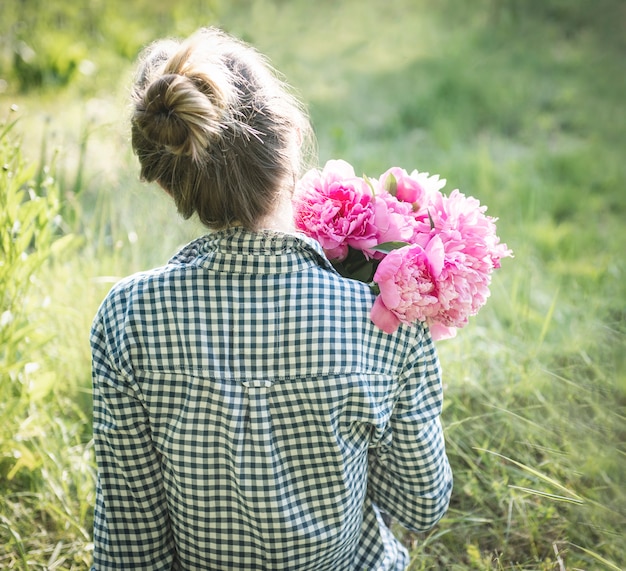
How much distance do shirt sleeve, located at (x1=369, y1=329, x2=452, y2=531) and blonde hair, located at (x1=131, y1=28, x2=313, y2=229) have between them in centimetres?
34

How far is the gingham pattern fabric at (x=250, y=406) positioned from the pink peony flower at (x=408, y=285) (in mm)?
31

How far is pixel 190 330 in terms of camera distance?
3.40ft

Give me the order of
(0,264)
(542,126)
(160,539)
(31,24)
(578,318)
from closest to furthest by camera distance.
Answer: (160,539), (0,264), (578,318), (542,126), (31,24)

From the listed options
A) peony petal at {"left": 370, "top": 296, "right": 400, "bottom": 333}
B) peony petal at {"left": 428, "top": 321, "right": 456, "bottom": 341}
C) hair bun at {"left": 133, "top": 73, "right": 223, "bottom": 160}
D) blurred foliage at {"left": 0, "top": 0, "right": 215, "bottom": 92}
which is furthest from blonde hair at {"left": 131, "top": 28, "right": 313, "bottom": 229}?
blurred foliage at {"left": 0, "top": 0, "right": 215, "bottom": 92}

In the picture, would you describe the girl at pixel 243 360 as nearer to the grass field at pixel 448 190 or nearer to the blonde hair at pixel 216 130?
the blonde hair at pixel 216 130

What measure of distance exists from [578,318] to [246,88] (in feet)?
5.03

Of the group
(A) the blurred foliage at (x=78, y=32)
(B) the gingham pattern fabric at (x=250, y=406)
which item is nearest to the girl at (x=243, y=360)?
(B) the gingham pattern fabric at (x=250, y=406)

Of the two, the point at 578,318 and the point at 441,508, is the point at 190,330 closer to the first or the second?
the point at 441,508

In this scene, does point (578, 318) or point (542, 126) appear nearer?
point (578, 318)

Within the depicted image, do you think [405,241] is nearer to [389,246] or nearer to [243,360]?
[389,246]

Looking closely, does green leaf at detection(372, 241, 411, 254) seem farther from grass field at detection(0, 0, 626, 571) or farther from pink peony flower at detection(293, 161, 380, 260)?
grass field at detection(0, 0, 626, 571)

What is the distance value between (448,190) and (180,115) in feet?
8.30

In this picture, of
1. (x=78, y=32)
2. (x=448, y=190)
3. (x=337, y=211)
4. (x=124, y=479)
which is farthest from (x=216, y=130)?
(x=78, y=32)

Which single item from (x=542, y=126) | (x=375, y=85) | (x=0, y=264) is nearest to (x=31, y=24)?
(x=375, y=85)
